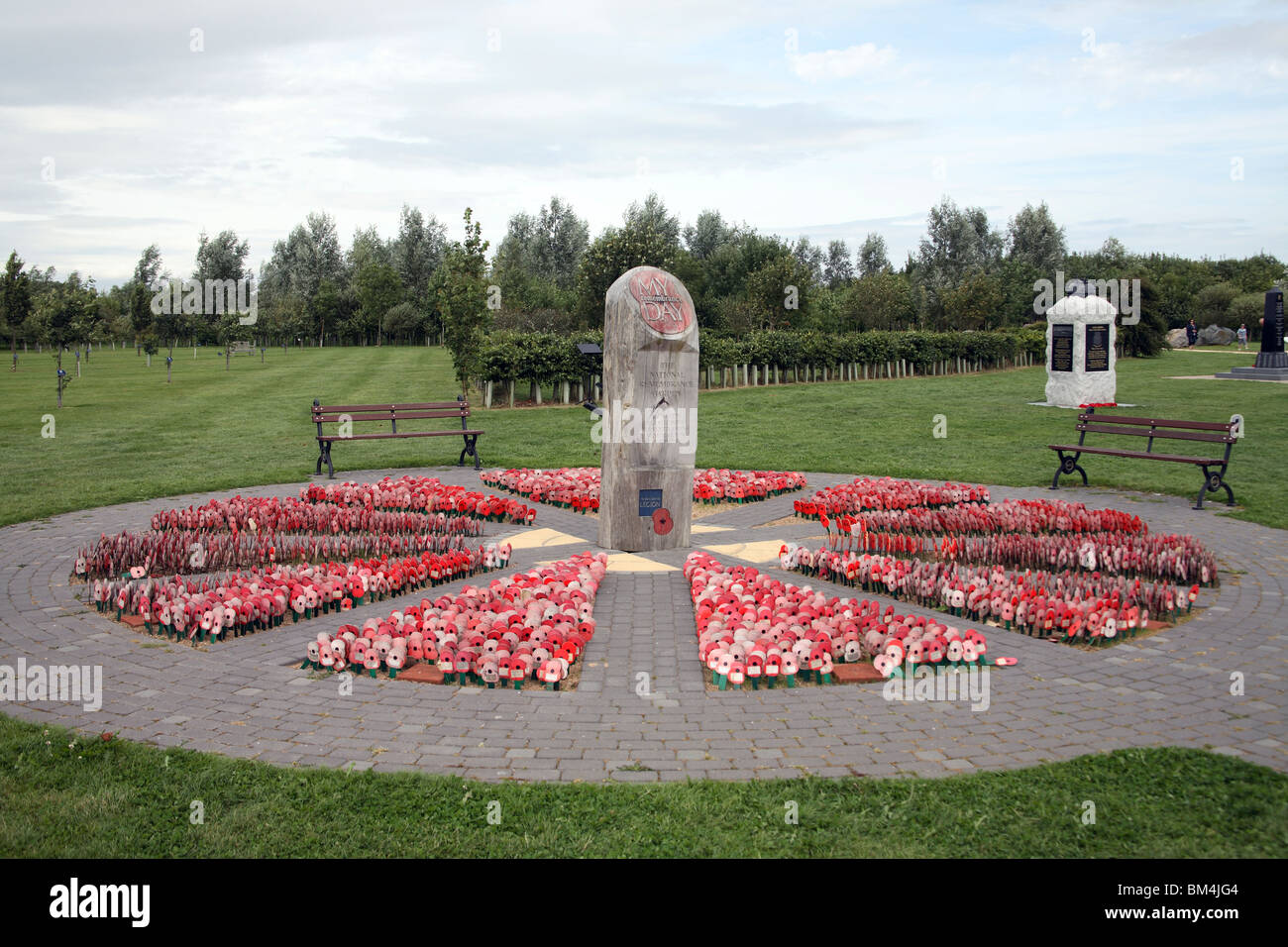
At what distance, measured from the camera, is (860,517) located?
10.5 meters

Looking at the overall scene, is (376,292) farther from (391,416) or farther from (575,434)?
(391,416)

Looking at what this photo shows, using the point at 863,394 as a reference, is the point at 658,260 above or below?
above

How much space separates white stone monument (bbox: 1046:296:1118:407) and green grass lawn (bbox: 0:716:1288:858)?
24759 millimetres

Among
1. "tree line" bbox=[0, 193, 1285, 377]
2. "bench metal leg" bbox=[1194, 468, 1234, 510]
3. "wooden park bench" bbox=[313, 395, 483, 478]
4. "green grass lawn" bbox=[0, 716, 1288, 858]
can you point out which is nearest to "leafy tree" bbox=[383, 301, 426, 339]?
"tree line" bbox=[0, 193, 1285, 377]

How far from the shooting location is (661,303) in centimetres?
977

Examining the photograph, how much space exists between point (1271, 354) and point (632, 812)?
132 ft

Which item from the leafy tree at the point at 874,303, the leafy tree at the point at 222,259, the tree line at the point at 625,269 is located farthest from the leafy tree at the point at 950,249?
the leafy tree at the point at 222,259

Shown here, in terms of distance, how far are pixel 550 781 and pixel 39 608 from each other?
5.60 m

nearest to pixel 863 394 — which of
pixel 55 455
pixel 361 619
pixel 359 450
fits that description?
pixel 359 450

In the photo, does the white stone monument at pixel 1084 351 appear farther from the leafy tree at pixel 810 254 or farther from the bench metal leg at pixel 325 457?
the leafy tree at pixel 810 254

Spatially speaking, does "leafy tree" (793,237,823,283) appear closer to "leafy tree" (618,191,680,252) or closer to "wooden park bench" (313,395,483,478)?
"leafy tree" (618,191,680,252)

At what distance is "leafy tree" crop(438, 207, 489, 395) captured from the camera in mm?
25891
